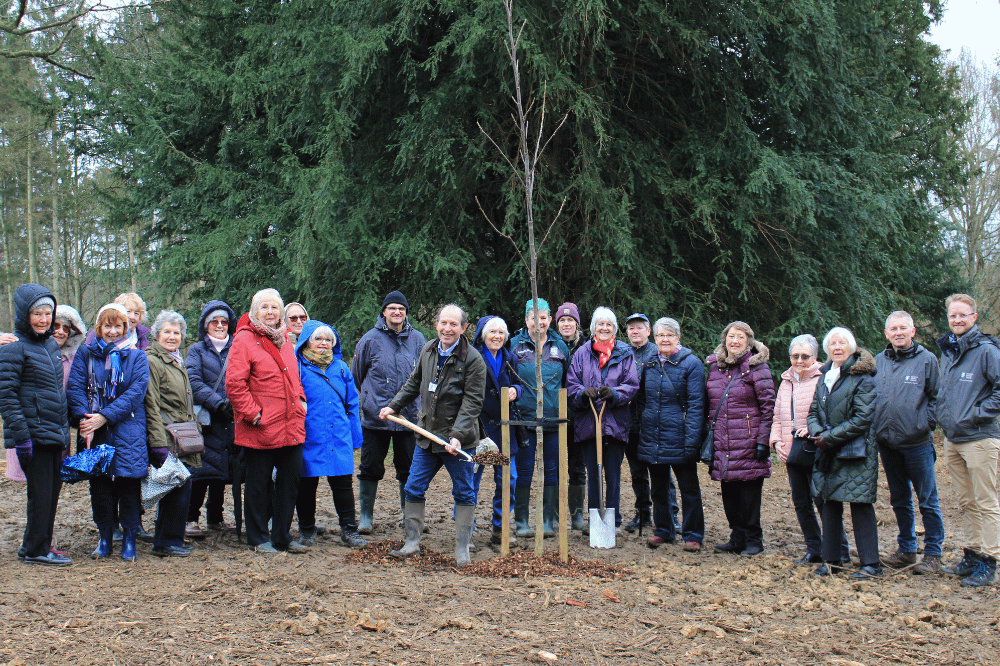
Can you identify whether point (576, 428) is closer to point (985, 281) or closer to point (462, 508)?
point (462, 508)

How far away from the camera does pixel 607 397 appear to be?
20.3 feet

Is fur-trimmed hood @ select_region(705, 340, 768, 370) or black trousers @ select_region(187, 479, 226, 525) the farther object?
black trousers @ select_region(187, 479, 226, 525)

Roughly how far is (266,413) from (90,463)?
1.20m

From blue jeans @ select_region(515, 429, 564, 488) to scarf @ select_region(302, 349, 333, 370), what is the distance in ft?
5.68

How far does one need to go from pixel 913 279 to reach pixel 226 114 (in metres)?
12.7

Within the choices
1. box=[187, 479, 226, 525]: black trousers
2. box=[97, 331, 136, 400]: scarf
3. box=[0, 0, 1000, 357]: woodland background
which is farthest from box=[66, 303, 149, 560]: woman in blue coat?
box=[0, 0, 1000, 357]: woodland background

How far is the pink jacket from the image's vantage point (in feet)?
19.1

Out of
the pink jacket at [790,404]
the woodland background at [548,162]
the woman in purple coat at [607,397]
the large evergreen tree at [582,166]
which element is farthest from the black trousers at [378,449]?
the woodland background at [548,162]

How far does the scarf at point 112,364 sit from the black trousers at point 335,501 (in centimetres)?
151

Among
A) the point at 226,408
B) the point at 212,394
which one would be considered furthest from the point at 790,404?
the point at 212,394

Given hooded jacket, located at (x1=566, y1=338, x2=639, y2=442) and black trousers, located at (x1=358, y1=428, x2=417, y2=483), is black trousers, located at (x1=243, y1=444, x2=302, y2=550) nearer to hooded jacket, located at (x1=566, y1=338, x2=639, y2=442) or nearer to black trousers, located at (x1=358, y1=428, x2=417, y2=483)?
black trousers, located at (x1=358, y1=428, x2=417, y2=483)

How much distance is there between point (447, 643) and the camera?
3951 mm

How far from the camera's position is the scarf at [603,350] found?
6.49 meters

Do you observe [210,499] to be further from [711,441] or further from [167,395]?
[711,441]
